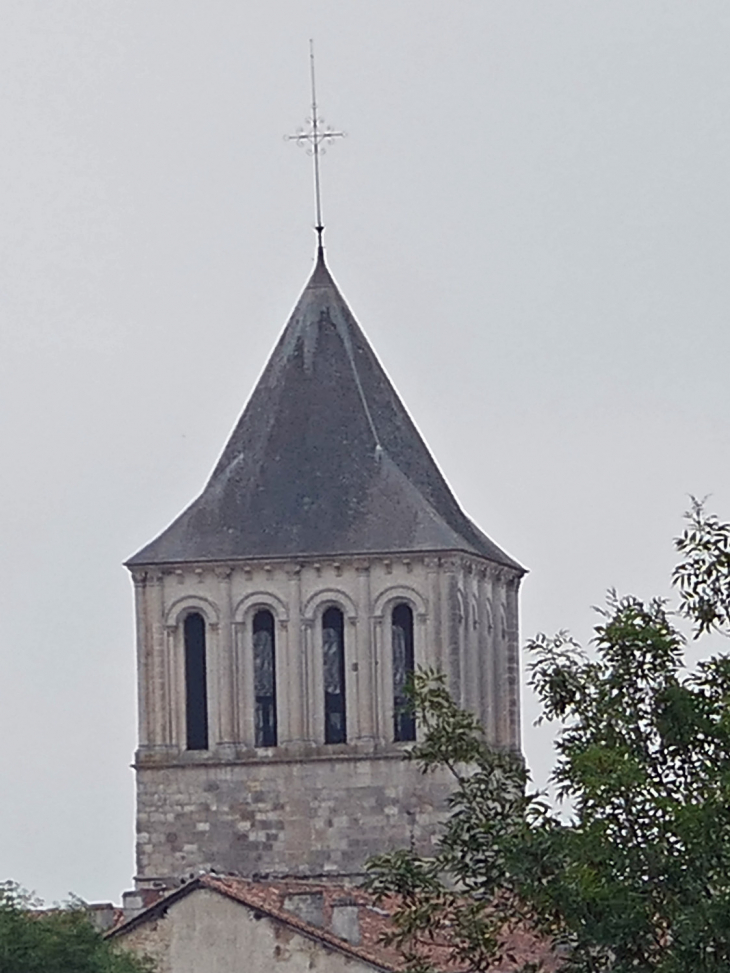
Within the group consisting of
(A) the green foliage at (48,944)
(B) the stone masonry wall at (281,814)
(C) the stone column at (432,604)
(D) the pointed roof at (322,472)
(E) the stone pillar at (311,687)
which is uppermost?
(D) the pointed roof at (322,472)

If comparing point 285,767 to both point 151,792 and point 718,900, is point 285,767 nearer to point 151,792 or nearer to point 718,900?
point 151,792

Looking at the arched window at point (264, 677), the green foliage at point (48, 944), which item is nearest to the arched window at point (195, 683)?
the arched window at point (264, 677)

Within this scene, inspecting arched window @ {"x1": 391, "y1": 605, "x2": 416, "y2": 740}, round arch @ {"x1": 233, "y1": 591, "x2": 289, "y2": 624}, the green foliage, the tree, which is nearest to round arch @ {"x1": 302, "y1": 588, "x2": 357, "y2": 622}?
round arch @ {"x1": 233, "y1": 591, "x2": 289, "y2": 624}

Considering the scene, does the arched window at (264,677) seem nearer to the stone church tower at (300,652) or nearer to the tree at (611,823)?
the stone church tower at (300,652)

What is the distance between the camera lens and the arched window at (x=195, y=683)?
7906 centimetres

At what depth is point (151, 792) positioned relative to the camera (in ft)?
259

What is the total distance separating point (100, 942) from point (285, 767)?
1494 cm

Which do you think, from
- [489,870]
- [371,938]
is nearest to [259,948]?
[371,938]

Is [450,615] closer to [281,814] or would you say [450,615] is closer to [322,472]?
[322,472]

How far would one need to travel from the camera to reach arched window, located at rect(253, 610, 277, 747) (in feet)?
258

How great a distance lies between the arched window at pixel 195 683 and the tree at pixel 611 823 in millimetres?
38026

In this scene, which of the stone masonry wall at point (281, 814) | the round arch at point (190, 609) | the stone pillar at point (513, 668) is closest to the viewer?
the stone masonry wall at point (281, 814)

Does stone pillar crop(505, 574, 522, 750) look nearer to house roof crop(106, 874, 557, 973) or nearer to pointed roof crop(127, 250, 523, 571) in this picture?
pointed roof crop(127, 250, 523, 571)

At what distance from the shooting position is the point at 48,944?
203 ft
